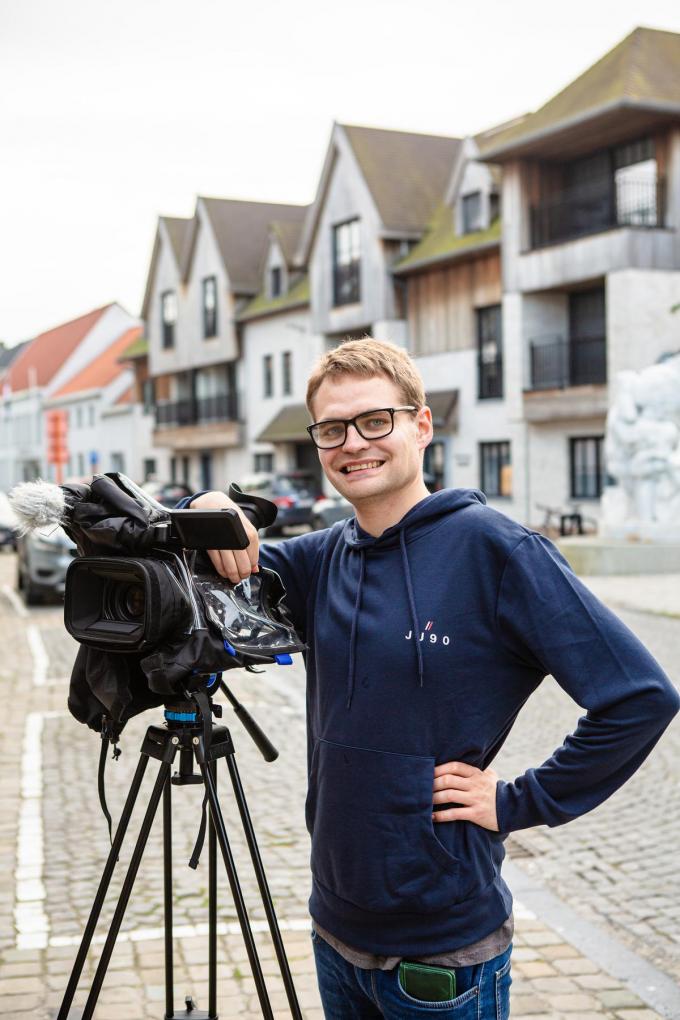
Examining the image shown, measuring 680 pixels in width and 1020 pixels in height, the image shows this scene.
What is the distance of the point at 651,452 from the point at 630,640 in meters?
18.6

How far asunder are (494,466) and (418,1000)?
2996 centimetres

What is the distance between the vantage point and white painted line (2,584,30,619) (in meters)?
16.7

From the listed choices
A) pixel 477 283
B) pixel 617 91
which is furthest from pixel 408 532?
pixel 477 283

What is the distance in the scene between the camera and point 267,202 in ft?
158

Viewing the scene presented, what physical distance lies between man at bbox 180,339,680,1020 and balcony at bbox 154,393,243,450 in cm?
4218

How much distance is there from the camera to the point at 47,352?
7262cm

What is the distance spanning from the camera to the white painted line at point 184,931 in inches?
189

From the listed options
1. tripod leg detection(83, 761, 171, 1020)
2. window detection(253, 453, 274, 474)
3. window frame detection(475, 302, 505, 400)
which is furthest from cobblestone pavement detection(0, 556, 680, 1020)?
window detection(253, 453, 274, 474)

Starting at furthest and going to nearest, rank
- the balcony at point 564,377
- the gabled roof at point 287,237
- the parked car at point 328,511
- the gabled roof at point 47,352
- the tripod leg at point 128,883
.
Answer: the gabled roof at point 47,352 → the gabled roof at point 287,237 → the balcony at point 564,377 → the parked car at point 328,511 → the tripod leg at point 128,883

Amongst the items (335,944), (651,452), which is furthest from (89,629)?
(651,452)

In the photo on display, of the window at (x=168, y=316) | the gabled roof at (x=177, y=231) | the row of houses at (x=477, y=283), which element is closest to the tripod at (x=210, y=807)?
the row of houses at (x=477, y=283)

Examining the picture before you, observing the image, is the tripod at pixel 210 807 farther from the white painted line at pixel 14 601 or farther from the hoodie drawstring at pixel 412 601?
the white painted line at pixel 14 601

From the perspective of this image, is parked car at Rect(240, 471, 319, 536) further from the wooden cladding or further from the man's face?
the man's face

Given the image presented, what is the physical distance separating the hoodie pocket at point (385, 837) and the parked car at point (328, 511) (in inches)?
936
